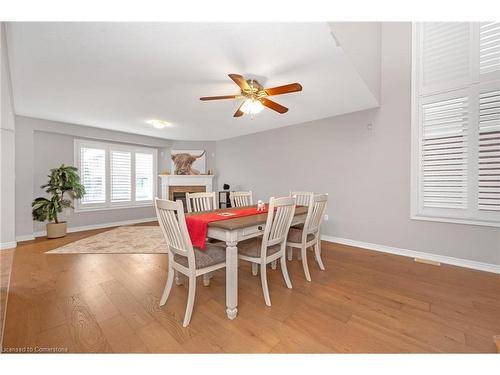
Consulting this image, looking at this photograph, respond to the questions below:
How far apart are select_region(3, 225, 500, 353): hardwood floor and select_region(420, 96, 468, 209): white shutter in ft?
3.24

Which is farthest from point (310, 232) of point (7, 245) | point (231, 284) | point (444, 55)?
point (7, 245)

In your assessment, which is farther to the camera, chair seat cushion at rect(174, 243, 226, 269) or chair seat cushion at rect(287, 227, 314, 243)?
chair seat cushion at rect(287, 227, 314, 243)

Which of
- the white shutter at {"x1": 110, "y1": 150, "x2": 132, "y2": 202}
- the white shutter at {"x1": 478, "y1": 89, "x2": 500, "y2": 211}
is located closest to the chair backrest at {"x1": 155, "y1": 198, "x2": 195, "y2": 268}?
the white shutter at {"x1": 478, "y1": 89, "x2": 500, "y2": 211}

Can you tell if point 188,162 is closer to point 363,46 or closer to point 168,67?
point 168,67

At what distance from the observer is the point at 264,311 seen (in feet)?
5.95

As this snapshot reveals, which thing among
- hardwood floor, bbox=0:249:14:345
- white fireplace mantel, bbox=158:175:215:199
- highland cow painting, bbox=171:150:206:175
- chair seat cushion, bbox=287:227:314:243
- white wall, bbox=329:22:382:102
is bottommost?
hardwood floor, bbox=0:249:14:345

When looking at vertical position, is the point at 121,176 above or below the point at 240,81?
below

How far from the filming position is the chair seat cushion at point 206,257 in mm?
1772

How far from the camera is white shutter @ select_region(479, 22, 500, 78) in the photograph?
2545 millimetres

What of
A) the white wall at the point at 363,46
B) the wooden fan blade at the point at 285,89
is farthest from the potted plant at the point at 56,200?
the white wall at the point at 363,46

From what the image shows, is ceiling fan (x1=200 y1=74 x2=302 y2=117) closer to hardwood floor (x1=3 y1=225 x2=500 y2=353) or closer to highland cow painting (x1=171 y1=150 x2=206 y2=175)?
hardwood floor (x1=3 y1=225 x2=500 y2=353)

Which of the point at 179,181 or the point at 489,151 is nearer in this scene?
the point at 489,151

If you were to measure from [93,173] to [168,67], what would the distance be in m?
4.14

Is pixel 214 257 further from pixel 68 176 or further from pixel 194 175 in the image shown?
pixel 194 175
